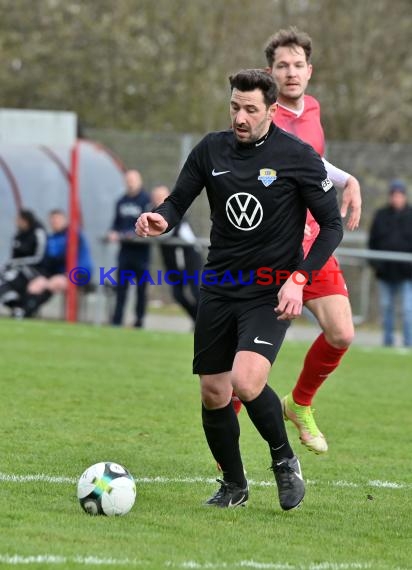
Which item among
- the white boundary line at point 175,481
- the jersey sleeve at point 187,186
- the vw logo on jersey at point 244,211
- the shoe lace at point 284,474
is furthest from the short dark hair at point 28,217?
the shoe lace at point 284,474

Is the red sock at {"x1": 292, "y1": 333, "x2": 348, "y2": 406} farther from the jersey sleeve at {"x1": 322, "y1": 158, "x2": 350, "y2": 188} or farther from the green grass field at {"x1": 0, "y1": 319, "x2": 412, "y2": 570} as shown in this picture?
the jersey sleeve at {"x1": 322, "y1": 158, "x2": 350, "y2": 188}

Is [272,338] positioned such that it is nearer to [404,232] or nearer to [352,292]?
[404,232]

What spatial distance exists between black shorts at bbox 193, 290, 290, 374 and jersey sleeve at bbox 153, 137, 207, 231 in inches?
17.2

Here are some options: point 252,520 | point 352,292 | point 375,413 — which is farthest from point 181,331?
point 252,520

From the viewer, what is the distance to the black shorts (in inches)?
235

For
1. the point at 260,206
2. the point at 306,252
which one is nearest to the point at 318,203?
the point at 260,206

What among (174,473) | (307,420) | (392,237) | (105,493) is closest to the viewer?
(105,493)

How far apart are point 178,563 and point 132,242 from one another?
39.9 feet

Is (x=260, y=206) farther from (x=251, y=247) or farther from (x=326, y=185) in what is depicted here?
(x=326, y=185)

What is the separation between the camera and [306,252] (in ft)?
23.7

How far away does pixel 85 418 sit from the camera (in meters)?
8.73

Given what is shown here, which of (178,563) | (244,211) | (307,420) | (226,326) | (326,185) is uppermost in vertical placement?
(326,185)

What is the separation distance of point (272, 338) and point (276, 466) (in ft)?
2.11

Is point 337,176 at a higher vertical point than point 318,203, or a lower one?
lower
